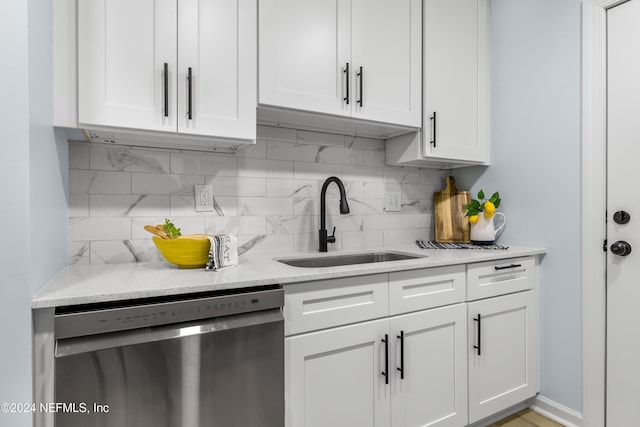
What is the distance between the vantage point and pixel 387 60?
1894 mm

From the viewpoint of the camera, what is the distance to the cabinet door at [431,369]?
153 centimetres

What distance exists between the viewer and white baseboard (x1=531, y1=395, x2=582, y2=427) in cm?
188

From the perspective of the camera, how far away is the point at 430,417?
1.63 m

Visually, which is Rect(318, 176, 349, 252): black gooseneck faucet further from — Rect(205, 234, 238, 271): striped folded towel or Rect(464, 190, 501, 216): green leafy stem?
Rect(464, 190, 501, 216): green leafy stem

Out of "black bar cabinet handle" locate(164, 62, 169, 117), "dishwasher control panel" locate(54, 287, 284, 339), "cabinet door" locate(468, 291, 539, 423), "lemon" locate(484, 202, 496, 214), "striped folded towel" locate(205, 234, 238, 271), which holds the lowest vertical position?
"cabinet door" locate(468, 291, 539, 423)

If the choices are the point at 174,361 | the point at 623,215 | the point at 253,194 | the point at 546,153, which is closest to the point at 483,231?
the point at 546,153

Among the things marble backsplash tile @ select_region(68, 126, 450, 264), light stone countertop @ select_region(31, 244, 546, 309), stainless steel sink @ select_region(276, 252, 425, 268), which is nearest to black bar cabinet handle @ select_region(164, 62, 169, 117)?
marble backsplash tile @ select_region(68, 126, 450, 264)

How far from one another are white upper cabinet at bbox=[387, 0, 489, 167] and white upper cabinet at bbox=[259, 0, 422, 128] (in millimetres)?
99

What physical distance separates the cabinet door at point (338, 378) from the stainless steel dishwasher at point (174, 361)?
10 cm

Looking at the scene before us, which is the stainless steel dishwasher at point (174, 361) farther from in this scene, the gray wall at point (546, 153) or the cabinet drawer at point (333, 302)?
the gray wall at point (546, 153)

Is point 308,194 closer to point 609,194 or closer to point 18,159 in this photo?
point 18,159

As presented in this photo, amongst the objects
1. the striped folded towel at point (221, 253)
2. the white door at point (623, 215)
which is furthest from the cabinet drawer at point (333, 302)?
the white door at point (623, 215)

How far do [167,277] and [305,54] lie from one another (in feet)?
3.79

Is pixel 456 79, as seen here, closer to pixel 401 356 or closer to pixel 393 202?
pixel 393 202
